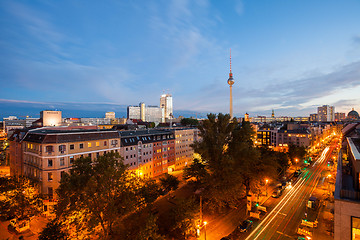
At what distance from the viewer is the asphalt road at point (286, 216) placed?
2562 cm

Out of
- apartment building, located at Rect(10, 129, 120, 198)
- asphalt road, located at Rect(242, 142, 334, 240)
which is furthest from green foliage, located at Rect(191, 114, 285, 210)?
apartment building, located at Rect(10, 129, 120, 198)

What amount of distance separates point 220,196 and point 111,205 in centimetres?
1800

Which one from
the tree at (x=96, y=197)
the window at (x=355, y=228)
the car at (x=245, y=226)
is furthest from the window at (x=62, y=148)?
the window at (x=355, y=228)

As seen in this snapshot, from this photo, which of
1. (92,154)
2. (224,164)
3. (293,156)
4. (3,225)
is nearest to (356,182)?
(224,164)

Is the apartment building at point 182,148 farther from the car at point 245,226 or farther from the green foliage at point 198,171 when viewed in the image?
the car at point 245,226

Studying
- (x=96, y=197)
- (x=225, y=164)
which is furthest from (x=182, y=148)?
(x=96, y=197)

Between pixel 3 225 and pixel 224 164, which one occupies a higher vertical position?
pixel 224 164

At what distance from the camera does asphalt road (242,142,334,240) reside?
25.6 m

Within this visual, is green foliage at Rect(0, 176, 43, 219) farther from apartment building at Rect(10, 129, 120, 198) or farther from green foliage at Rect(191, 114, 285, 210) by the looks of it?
green foliage at Rect(191, 114, 285, 210)

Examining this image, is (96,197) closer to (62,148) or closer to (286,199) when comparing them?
(62,148)

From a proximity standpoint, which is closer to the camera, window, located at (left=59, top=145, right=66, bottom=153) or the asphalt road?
the asphalt road

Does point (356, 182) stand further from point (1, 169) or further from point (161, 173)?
point (1, 169)

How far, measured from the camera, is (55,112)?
86188 millimetres

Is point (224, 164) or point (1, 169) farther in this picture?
point (1, 169)
